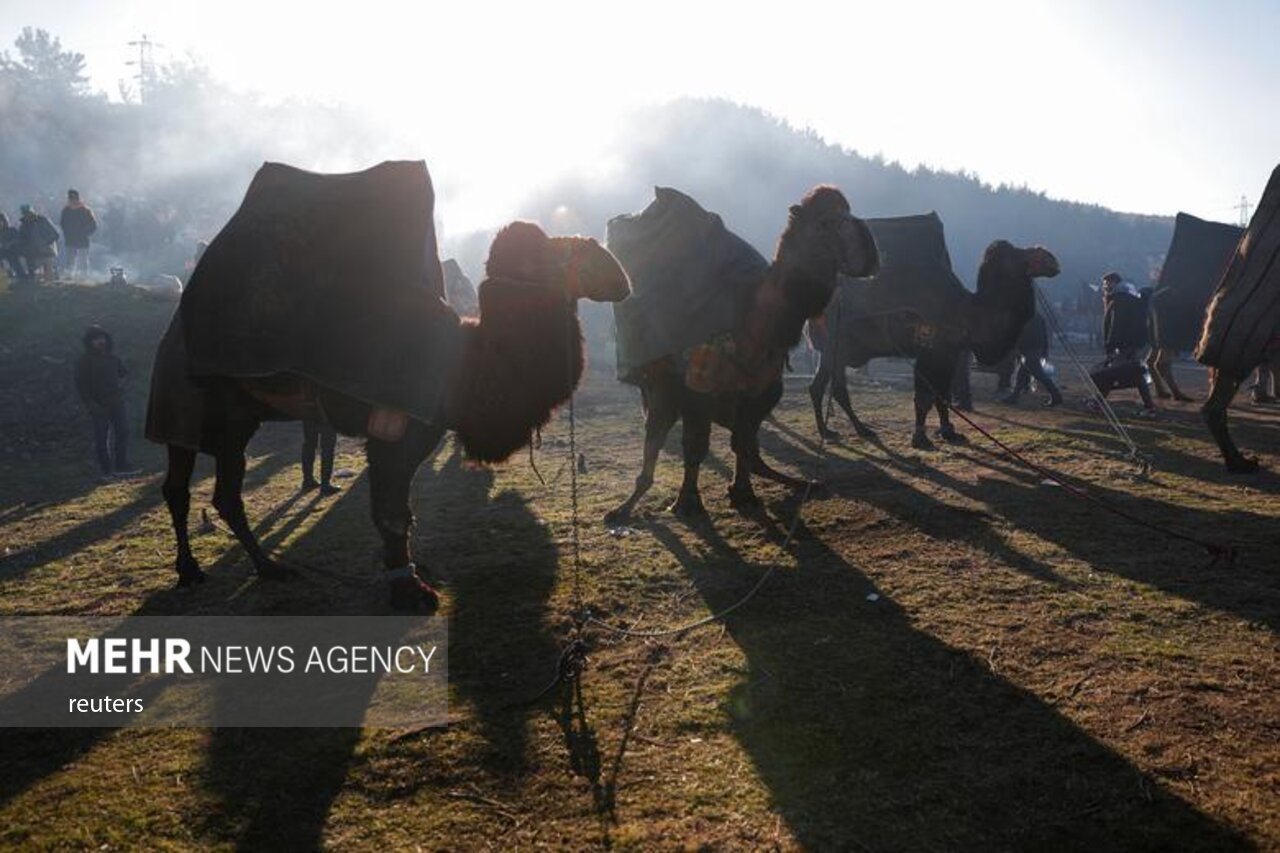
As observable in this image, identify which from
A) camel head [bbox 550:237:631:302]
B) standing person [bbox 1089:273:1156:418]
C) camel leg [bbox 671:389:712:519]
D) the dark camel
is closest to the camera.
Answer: camel head [bbox 550:237:631:302]

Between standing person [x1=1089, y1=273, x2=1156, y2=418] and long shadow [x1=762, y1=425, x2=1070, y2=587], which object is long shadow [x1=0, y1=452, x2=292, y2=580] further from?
standing person [x1=1089, y1=273, x2=1156, y2=418]

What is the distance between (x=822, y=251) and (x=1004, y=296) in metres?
5.34

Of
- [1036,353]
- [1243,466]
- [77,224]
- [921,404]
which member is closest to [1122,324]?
[1036,353]

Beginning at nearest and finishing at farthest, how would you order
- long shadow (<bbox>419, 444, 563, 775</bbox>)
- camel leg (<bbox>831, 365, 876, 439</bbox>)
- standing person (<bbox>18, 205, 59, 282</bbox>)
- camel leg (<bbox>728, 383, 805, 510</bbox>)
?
1. long shadow (<bbox>419, 444, 563, 775</bbox>)
2. camel leg (<bbox>728, 383, 805, 510</bbox>)
3. camel leg (<bbox>831, 365, 876, 439</bbox>)
4. standing person (<bbox>18, 205, 59, 282</bbox>)

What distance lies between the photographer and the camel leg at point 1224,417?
8.71 metres

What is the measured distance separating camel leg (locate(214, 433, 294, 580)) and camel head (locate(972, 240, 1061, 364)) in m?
9.52

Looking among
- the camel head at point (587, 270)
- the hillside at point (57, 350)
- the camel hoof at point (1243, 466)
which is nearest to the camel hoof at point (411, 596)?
the camel head at point (587, 270)

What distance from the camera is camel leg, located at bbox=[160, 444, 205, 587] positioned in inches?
255

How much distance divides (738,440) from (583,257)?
335 cm

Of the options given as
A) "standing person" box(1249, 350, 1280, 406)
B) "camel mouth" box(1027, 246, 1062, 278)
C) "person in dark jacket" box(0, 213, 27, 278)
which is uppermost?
"person in dark jacket" box(0, 213, 27, 278)

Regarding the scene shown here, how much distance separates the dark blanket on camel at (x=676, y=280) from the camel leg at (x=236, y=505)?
352 cm

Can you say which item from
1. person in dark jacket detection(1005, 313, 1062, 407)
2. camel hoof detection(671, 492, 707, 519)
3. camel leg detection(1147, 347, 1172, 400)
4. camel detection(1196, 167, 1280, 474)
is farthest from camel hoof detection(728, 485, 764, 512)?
camel leg detection(1147, 347, 1172, 400)

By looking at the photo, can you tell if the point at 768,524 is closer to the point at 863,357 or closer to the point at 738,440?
the point at 738,440

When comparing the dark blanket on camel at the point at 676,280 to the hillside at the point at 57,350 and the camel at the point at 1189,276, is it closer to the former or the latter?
the camel at the point at 1189,276
